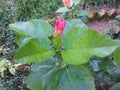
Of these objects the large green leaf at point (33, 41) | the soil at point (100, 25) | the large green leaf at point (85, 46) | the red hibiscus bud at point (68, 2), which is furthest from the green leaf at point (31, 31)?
the soil at point (100, 25)

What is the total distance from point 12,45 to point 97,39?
1790 mm

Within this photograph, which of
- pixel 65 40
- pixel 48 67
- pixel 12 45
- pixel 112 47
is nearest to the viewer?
pixel 112 47

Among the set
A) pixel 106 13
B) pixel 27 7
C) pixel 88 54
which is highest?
pixel 88 54

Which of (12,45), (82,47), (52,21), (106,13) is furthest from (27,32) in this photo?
(106,13)

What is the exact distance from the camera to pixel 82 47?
932 millimetres

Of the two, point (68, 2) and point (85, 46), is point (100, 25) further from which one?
point (85, 46)

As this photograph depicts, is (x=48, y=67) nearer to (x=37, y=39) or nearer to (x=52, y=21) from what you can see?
(x=37, y=39)

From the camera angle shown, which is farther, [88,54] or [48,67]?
[48,67]

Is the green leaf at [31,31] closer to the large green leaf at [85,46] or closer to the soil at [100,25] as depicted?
the large green leaf at [85,46]

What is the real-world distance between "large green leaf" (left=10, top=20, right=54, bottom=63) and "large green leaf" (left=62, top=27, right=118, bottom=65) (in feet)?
0.26

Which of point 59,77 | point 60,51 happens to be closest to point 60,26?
point 60,51

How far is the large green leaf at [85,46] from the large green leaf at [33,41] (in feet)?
0.26

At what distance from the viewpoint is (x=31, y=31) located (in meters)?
1.06

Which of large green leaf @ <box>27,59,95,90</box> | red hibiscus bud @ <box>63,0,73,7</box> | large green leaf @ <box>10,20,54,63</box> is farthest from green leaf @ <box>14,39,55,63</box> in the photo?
red hibiscus bud @ <box>63,0,73,7</box>
